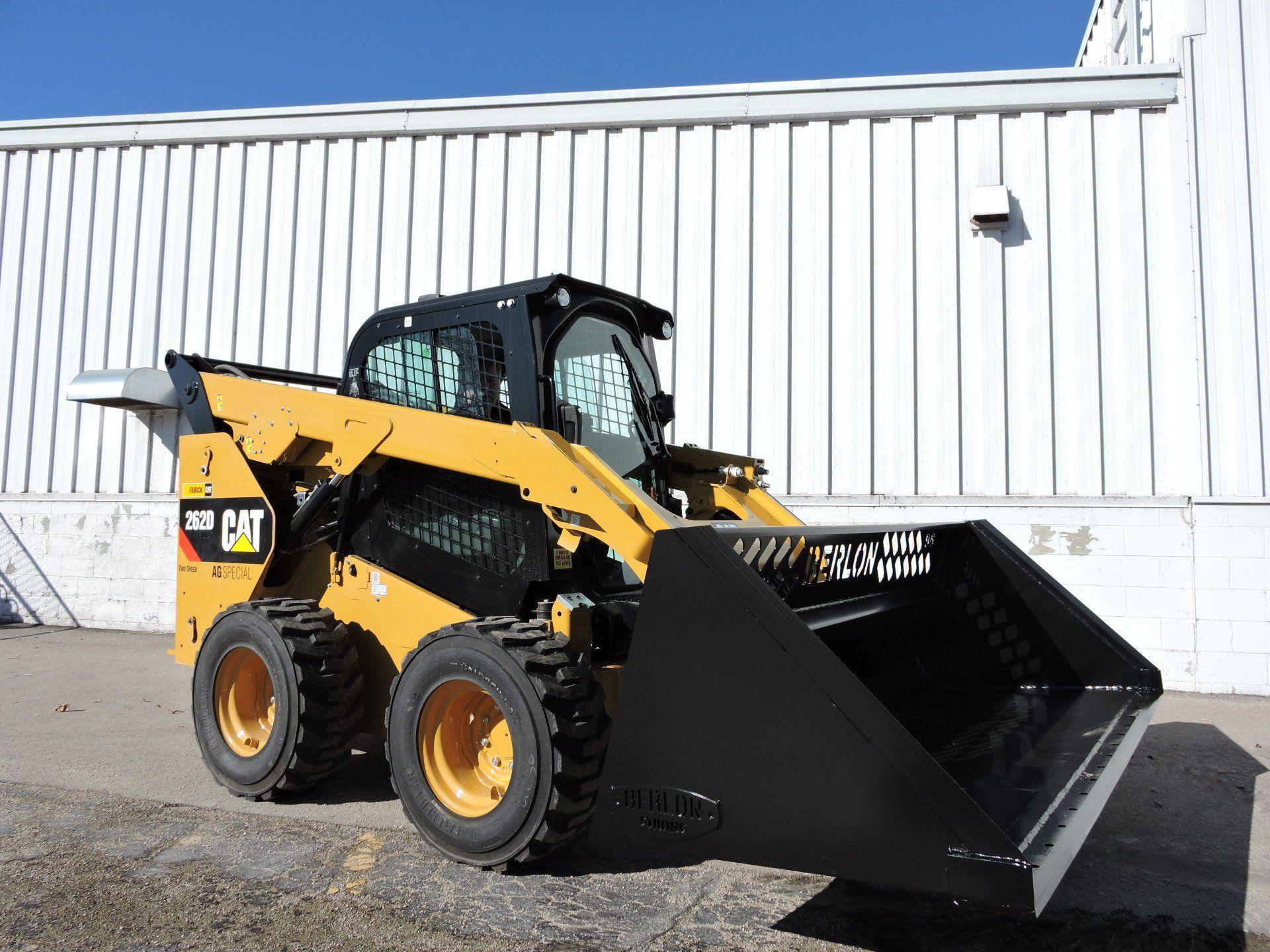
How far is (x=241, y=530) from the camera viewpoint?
4.94m

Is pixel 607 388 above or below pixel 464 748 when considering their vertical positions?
above

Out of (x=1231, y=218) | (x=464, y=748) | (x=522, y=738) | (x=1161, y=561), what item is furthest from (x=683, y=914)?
(x=1231, y=218)

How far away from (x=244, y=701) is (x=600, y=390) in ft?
7.78

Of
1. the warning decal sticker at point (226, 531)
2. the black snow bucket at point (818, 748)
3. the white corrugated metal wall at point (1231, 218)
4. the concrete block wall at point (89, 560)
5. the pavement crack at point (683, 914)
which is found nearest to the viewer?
the black snow bucket at point (818, 748)

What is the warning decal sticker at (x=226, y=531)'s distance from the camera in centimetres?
484

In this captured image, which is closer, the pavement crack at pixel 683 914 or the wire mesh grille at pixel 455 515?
the pavement crack at pixel 683 914

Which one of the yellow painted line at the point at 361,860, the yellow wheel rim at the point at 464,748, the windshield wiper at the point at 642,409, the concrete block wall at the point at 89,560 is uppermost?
the windshield wiper at the point at 642,409

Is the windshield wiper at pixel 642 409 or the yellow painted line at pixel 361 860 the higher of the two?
the windshield wiper at pixel 642 409

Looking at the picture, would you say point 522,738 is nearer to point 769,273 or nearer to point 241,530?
point 241,530

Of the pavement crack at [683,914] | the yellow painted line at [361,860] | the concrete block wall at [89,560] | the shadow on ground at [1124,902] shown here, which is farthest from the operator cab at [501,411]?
the concrete block wall at [89,560]

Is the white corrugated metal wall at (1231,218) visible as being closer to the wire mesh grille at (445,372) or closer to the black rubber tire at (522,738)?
the wire mesh grille at (445,372)

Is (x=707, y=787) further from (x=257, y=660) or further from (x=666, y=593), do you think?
(x=257, y=660)

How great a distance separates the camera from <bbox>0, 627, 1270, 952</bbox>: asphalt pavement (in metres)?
2.97

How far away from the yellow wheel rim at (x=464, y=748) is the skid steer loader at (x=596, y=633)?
0.04 ft
